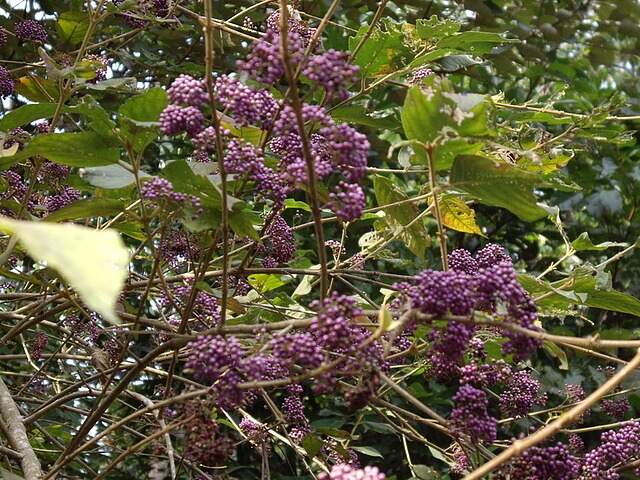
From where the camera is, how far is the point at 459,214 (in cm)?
211

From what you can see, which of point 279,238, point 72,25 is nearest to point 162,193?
point 279,238

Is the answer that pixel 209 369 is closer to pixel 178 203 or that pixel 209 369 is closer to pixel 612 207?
pixel 178 203

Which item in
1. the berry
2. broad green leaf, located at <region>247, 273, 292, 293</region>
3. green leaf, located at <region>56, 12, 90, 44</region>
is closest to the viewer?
the berry

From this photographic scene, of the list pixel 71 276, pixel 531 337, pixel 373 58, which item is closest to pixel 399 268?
pixel 373 58

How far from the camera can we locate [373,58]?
2045 mm

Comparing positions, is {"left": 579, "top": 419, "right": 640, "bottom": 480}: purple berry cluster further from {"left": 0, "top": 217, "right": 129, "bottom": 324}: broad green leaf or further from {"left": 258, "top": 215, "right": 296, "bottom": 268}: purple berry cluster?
{"left": 0, "top": 217, "right": 129, "bottom": 324}: broad green leaf

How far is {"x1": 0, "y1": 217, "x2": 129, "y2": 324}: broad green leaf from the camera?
0.58 m

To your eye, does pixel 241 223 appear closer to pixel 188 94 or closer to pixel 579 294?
pixel 188 94

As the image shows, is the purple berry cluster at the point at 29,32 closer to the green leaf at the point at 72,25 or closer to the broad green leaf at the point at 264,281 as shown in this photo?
the green leaf at the point at 72,25

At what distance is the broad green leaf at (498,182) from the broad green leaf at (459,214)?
2.02 feet

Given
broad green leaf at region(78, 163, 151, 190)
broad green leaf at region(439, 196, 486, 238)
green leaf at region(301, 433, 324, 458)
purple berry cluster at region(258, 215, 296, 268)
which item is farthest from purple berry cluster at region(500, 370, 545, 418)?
broad green leaf at region(78, 163, 151, 190)

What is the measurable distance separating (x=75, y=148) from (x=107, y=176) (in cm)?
13

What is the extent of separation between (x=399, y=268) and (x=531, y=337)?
9.00 ft

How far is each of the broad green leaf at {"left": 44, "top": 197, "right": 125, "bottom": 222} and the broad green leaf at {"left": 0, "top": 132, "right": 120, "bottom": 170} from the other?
0.26 feet
